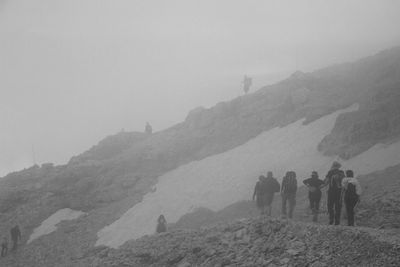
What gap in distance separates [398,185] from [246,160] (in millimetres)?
16673

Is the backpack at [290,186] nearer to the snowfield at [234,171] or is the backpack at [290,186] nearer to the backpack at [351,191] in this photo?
the backpack at [351,191]

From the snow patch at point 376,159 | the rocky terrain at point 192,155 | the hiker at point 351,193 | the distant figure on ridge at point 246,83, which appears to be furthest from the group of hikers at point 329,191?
the distant figure on ridge at point 246,83

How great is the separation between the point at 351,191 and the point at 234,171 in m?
18.7

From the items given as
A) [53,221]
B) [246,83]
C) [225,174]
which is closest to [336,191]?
[225,174]

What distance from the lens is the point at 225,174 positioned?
32.8m

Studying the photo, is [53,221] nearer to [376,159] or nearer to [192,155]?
[192,155]

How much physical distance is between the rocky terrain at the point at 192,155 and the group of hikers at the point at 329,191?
147 cm

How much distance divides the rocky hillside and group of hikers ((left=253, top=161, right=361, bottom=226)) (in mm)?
1891

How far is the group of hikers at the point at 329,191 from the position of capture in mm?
14242

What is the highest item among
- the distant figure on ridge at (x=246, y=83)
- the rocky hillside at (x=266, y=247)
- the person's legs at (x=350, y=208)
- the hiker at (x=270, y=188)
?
the distant figure on ridge at (x=246, y=83)

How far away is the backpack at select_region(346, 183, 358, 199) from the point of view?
46.4ft

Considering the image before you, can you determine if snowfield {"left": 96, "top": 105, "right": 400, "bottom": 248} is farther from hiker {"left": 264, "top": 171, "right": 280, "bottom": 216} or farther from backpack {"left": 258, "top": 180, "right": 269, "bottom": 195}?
backpack {"left": 258, "top": 180, "right": 269, "bottom": 195}

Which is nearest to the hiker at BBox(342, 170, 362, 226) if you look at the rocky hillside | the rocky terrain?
the rocky hillside

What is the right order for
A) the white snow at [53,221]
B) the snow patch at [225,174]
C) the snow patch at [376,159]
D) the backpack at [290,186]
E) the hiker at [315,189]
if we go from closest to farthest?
the hiker at [315,189] → the backpack at [290,186] → the snow patch at [376,159] → the snow patch at [225,174] → the white snow at [53,221]
